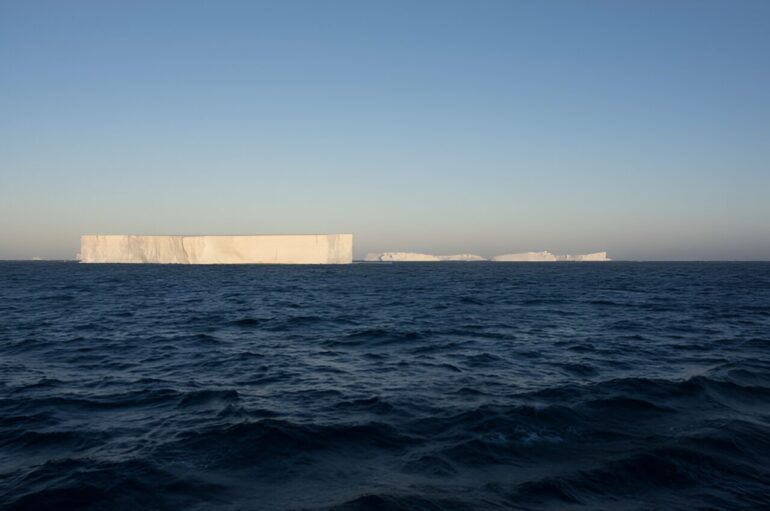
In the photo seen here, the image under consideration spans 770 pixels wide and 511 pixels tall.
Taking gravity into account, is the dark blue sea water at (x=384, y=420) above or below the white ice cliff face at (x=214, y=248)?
below

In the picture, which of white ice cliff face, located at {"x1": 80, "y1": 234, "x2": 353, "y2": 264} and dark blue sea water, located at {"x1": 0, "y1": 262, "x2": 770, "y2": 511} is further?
white ice cliff face, located at {"x1": 80, "y1": 234, "x2": 353, "y2": 264}

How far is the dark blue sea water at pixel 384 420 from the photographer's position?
4594mm

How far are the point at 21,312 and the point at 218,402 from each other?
16.3m

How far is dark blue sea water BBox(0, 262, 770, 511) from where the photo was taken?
459cm

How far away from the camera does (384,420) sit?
21.3ft

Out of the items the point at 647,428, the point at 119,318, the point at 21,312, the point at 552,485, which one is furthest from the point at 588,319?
the point at 21,312

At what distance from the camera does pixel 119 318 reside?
1730 cm

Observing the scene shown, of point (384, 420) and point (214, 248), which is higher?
point (214, 248)

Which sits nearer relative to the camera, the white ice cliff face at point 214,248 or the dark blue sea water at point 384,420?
the dark blue sea water at point 384,420

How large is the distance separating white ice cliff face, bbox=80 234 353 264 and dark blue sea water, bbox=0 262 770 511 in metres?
58.6

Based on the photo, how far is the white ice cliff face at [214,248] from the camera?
71125 mm

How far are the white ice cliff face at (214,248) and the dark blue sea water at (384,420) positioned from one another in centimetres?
5858

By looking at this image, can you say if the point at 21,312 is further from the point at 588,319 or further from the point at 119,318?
the point at 588,319

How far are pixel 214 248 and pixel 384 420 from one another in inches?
2724
